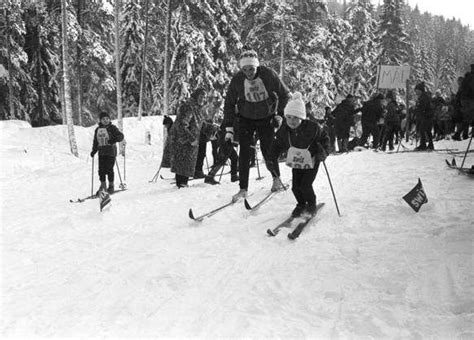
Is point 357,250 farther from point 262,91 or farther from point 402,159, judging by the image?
point 402,159

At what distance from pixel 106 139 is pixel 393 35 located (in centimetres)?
3013

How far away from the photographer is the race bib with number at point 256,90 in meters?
5.96

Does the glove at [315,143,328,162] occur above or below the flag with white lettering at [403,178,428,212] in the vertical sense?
above

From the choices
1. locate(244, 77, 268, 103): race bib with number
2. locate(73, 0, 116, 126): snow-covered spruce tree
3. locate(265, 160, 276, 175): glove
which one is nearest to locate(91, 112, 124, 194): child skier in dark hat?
locate(244, 77, 268, 103): race bib with number

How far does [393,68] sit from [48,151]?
14.7 metres

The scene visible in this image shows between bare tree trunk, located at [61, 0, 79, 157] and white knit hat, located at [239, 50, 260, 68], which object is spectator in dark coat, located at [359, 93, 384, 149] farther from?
bare tree trunk, located at [61, 0, 79, 157]

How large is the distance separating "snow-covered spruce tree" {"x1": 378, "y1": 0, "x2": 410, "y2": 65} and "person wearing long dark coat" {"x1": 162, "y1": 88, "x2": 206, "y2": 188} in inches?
1105

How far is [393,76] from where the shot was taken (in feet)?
47.8

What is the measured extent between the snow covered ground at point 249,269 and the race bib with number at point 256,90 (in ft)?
5.30

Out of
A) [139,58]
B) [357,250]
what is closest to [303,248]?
[357,250]

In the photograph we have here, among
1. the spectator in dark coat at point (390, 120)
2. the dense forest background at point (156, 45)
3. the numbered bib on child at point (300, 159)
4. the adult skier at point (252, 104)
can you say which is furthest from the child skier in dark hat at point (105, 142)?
the dense forest background at point (156, 45)

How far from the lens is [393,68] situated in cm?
1448

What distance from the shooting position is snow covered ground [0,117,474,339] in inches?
111

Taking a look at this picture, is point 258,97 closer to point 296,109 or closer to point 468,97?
point 296,109
